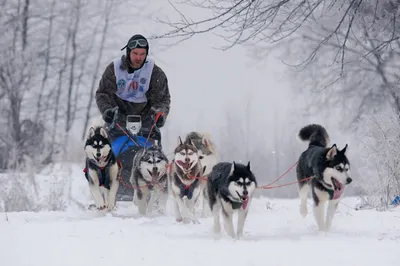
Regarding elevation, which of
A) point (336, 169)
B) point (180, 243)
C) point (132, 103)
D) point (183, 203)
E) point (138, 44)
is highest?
point (138, 44)

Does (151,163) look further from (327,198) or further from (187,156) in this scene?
(327,198)

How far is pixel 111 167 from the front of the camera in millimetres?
6461

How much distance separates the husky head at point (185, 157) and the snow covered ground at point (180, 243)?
2.05 ft

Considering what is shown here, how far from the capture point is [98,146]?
631 centimetres

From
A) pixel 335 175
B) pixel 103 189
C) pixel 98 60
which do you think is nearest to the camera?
pixel 335 175

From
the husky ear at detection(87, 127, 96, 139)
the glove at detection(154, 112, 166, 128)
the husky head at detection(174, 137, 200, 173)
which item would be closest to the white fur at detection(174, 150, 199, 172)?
the husky head at detection(174, 137, 200, 173)

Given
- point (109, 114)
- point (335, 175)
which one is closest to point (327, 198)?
point (335, 175)

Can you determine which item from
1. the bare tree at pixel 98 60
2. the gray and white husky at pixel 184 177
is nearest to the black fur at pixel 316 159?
the gray and white husky at pixel 184 177

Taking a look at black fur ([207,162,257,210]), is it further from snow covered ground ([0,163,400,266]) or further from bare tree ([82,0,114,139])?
bare tree ([82,0,114,139])

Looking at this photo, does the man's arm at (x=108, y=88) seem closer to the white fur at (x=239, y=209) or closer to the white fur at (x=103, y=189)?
the white fur at (x=103, y=189)

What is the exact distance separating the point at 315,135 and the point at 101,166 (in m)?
2.51

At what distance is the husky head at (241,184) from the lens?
4.96 meters

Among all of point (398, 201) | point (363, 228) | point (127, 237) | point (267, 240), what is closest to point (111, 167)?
point (127, 237)

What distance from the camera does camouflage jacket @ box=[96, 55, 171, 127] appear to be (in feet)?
22.3
